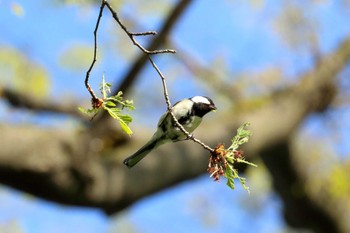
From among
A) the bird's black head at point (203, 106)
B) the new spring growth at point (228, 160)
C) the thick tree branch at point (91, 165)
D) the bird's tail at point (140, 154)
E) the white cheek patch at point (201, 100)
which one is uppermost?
the thick tree branch at point (91, 165)

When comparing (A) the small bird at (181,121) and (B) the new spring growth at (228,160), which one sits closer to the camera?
(B) the new spring growth at (228,160)

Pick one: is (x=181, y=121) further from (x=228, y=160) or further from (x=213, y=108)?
(x=228, y=160)

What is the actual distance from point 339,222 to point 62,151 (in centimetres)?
428

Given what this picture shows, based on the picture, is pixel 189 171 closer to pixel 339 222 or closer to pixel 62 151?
pixel 62 151

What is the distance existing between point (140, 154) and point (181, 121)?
148mm

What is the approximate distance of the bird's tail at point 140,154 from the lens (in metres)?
1.53

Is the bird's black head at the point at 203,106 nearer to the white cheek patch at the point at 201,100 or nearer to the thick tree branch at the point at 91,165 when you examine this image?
the white cheek patch at the point at 201,100

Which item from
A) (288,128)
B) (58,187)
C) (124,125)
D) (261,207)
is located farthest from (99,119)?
(261,207)

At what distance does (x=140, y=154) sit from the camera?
61.2 inches

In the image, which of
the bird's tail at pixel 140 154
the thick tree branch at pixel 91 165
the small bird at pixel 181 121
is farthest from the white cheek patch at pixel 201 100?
the thick tree branch at pixel 91 165

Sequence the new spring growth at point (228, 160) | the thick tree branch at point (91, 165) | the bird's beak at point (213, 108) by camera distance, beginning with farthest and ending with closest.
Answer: the thick tree branch at point (91, 165) → the bird's beak at point (213, 108) → the new spring growth at point (228, 160)

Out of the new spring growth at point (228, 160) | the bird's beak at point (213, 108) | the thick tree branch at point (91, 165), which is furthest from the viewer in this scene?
the thick tree branch at point (91, 165)

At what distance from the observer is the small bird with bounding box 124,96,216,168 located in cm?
153

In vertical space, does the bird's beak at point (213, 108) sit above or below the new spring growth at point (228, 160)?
above
